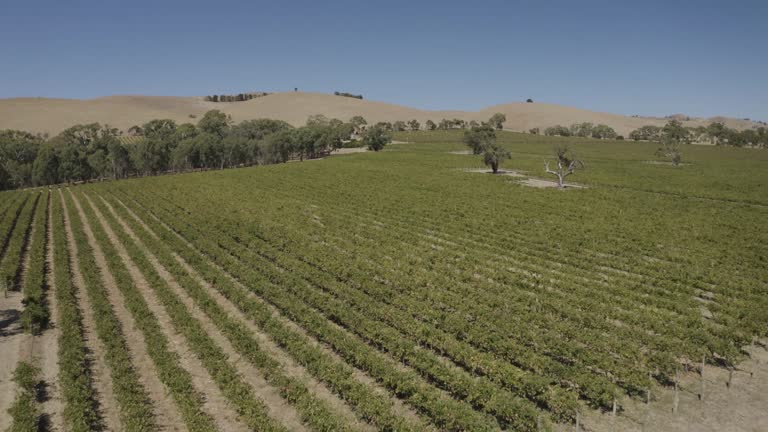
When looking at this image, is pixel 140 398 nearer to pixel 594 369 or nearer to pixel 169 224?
pixel 594 369

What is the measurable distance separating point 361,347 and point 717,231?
34926 millimetres

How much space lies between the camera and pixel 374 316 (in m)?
20.2

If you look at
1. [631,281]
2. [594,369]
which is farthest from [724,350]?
[631,281]

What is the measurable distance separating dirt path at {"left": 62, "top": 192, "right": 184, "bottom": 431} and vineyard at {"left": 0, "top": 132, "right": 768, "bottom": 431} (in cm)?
9

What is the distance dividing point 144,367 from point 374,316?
912 centimetres

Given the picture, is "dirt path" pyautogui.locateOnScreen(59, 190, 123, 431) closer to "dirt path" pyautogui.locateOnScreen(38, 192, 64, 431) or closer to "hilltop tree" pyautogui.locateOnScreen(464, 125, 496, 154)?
"dirt path" pyautogui.locateOnScreen(38, 192, 64, 431)

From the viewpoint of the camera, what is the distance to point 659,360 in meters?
15.9

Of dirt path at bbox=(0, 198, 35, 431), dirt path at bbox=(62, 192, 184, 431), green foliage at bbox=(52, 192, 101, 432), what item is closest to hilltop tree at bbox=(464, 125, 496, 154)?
dirt path at bbox=(62, 192, 184, 431)

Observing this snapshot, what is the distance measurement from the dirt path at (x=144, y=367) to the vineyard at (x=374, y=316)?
9cm

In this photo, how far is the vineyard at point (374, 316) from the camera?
13969 mm

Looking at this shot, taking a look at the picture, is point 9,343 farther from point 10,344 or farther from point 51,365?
point 51,365

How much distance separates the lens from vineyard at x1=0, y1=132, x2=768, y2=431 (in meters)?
14.0

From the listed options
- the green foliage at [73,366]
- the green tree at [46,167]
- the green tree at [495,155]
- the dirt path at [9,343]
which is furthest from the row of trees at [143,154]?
the dirt path at [9,343]

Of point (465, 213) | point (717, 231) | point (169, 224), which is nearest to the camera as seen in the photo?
point (717, 231)
